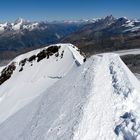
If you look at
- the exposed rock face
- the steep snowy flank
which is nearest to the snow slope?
the steep snowy flank

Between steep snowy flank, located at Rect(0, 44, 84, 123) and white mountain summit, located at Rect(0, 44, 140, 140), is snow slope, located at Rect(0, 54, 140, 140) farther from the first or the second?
steep snowy flank, located at Rect(0, 44, 84, 123)

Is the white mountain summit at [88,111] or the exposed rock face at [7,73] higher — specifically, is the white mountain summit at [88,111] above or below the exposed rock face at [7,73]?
above

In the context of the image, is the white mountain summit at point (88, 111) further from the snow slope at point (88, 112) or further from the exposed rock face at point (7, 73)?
the exposed rock face at point (7, 73)

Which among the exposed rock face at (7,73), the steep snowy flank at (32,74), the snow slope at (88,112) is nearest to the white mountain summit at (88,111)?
the snow slope at (88,112)

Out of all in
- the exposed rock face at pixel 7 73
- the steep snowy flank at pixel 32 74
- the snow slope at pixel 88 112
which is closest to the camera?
the snow slope at pixel 88 112

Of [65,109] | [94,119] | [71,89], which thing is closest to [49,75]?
[71,89]

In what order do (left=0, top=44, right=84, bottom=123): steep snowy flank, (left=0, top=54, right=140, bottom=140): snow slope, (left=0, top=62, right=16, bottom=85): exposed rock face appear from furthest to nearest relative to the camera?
(left=0, top=62, right=16, bottom=85): exposed rock face < (left=0, top=44, right=84, bottom=123): steep snowy flank < (left=0, top=54, right=140, bottom=140): snow slope

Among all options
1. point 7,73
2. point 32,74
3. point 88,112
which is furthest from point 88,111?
point 7,73

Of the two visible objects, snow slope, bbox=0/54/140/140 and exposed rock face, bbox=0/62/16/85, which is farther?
exposed rock face, bbox=0/62/16/85
